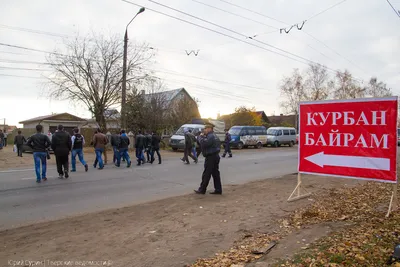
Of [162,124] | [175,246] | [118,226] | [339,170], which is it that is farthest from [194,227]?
[162,124]

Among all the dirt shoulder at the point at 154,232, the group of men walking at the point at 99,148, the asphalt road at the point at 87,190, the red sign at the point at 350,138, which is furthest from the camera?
the group of men walking at the point at 99,148

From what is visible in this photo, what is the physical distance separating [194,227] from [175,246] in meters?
0.90

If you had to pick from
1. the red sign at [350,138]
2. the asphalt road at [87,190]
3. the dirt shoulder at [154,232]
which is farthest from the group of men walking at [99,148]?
the red sign at [350,138]

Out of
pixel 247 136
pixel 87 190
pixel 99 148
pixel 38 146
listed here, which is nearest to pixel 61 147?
pixel 38 146

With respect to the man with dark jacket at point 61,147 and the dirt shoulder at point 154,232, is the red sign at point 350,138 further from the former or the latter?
the man with dark jacket at point 61,147

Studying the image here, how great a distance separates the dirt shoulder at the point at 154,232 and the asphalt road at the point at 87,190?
0.72m

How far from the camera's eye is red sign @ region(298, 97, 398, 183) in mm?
6074

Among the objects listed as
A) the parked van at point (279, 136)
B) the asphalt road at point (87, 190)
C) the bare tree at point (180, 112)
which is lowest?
the asphalt road at point (87, 190)

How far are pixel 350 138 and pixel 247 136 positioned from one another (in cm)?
2365

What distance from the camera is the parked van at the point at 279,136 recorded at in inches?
1347

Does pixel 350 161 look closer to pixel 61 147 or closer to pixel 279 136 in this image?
pixel 61 147

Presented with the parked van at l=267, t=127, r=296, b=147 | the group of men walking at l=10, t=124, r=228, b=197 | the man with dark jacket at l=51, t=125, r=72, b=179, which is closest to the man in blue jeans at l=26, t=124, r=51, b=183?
the group of men walking at l=10, t=124, r=228, b=197

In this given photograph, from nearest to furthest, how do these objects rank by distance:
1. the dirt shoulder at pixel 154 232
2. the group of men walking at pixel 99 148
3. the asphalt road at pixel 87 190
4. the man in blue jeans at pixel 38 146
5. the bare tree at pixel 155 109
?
the dirt shoulder at pixel 154 232
the asphalt road at pixel 87 190
the group of men walking at pixel 99 148
the man in blue jeans at pixel 38 146
the bare tree at pixel 155 109

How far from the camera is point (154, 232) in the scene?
5.12 meters
